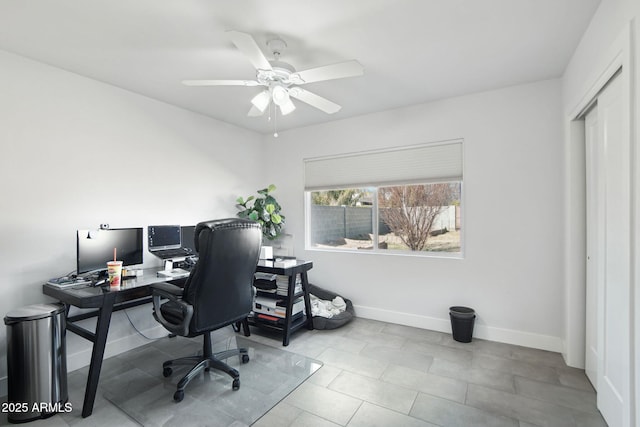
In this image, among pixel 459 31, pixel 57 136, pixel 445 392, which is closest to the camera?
pixel 459 31

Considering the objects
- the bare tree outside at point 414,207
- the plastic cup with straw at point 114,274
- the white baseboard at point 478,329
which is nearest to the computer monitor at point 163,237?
the plastic cup with straw at point 114,274

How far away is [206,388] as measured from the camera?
7.59 feet

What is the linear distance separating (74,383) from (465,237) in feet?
12.4

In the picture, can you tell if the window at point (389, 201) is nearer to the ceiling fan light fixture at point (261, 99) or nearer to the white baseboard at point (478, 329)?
the white baseboard at point (478, 329)

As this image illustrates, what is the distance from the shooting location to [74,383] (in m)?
2.42

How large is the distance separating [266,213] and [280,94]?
201 cm

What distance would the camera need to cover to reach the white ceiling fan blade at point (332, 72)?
1.97 metres

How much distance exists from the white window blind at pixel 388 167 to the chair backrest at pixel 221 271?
1.95 metres

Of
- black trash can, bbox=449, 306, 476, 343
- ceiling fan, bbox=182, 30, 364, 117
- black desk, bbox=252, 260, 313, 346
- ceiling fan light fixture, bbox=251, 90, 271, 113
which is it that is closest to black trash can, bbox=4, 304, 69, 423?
black desk, bbox=252, 260, 313, 346

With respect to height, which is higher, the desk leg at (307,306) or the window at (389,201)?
the window at (389,201)

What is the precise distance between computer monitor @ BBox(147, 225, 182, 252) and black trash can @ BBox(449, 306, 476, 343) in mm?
2978

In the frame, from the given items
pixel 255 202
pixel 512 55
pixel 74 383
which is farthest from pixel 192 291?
pixel 512 55

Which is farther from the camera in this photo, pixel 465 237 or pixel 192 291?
pixel 465 237

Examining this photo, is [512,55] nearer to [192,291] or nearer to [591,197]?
[591,197]
